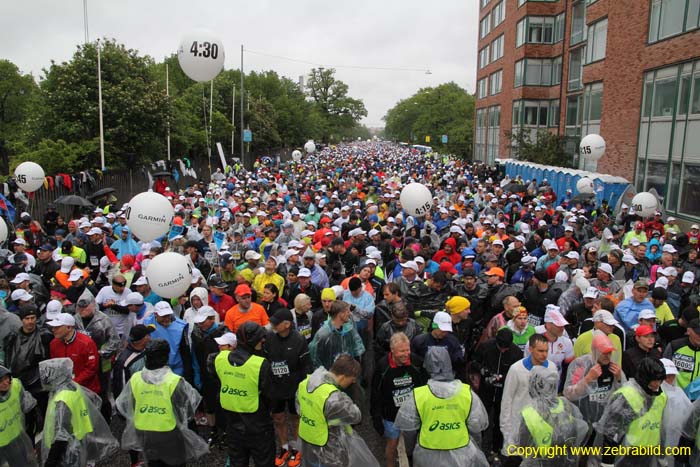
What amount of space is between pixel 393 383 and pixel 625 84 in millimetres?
21396

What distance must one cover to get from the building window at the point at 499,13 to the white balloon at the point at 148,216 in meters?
43.7

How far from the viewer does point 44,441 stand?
419 cm

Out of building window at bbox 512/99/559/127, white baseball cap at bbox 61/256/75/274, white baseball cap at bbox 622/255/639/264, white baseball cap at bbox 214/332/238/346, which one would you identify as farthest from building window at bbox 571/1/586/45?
white baseball cap at bbox 214/332/238/346

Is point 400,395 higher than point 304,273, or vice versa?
point 304,273

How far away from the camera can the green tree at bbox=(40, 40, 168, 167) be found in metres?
20.5

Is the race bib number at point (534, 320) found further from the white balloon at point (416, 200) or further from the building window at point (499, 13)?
the building window at point (499, 13)

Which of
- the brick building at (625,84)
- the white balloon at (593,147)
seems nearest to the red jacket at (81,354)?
the white balloon at (593,147)

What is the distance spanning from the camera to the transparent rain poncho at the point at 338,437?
3829mm

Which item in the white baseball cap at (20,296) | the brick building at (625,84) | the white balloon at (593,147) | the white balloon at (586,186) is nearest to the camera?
the white baseball cap at (20,296)

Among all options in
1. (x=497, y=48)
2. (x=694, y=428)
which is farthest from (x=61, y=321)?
(x=497, y=48)

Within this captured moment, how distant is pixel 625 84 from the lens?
70.8ft

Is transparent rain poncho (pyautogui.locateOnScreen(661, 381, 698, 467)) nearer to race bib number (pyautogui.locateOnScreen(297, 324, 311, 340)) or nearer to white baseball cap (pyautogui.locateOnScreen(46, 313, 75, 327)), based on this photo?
race bib number (pyautogui.locateOnScreen(297, 324, 311, 340))

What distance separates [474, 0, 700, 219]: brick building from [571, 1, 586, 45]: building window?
0.06 metres

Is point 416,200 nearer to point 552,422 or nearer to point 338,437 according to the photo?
point 552,422
